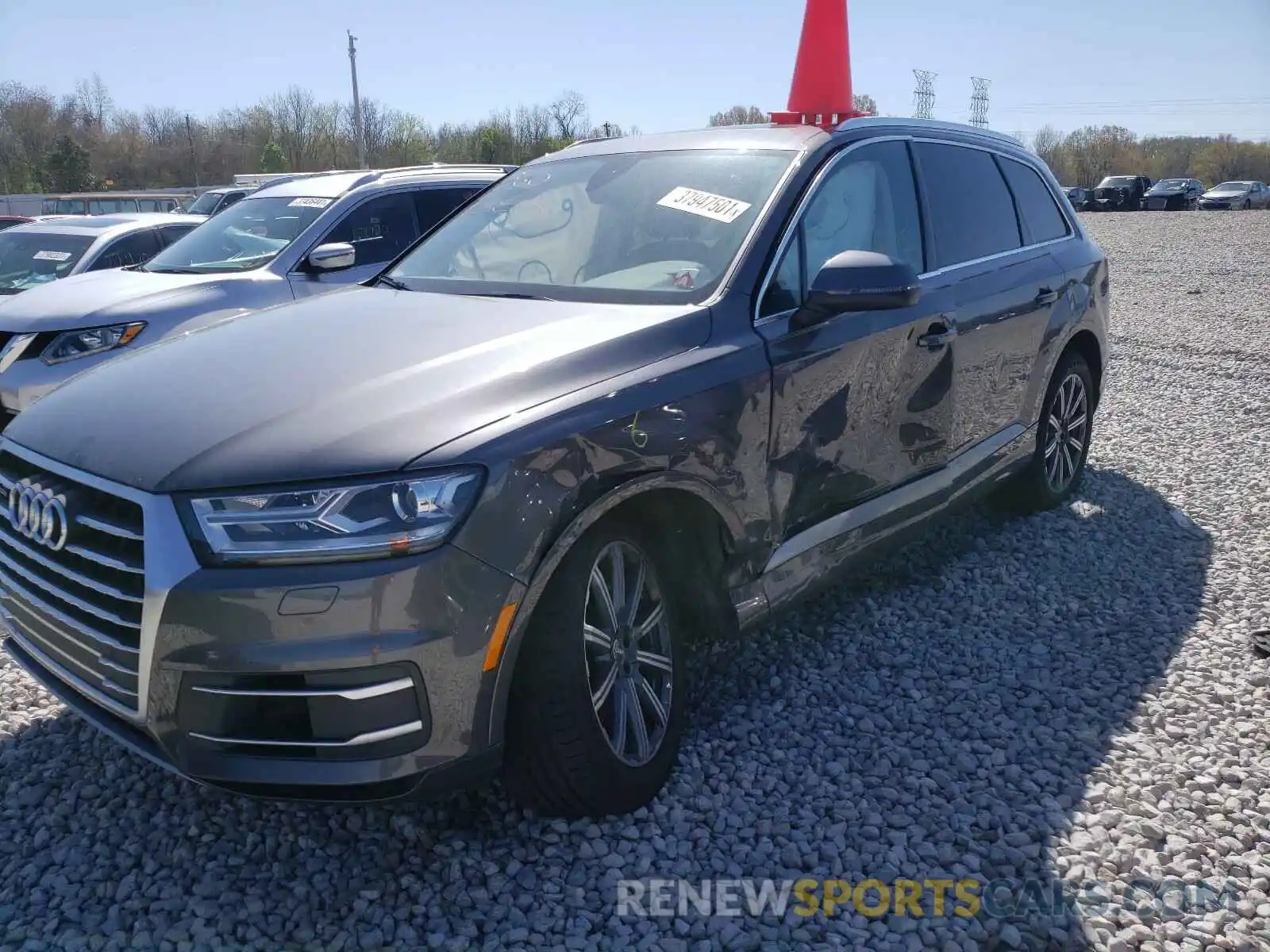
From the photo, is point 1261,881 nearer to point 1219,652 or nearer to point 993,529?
point 1219,652

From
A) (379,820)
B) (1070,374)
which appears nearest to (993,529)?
(1070,374)

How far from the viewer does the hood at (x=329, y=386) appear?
7.54 feet

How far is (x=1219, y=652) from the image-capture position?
12.8 feet

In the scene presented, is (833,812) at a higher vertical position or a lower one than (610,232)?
lower

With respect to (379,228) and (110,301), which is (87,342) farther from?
(379,228)

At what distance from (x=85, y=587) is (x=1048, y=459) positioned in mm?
4440

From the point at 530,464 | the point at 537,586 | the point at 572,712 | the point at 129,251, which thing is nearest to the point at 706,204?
the point at 530,464

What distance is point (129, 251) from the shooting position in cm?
921

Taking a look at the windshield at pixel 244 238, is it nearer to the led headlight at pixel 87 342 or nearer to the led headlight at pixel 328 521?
the led headlight at pixel 87 342

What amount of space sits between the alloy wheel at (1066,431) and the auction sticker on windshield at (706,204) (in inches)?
98.7

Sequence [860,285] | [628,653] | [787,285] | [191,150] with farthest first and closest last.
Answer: [191,150] → [787,285] → [860,285] → [628,653]

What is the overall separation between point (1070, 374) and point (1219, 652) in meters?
1.81

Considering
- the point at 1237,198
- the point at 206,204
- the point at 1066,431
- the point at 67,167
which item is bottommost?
the point at 1066,431

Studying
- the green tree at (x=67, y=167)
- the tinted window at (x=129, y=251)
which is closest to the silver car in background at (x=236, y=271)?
the tinted window at (x=129, y=251)
